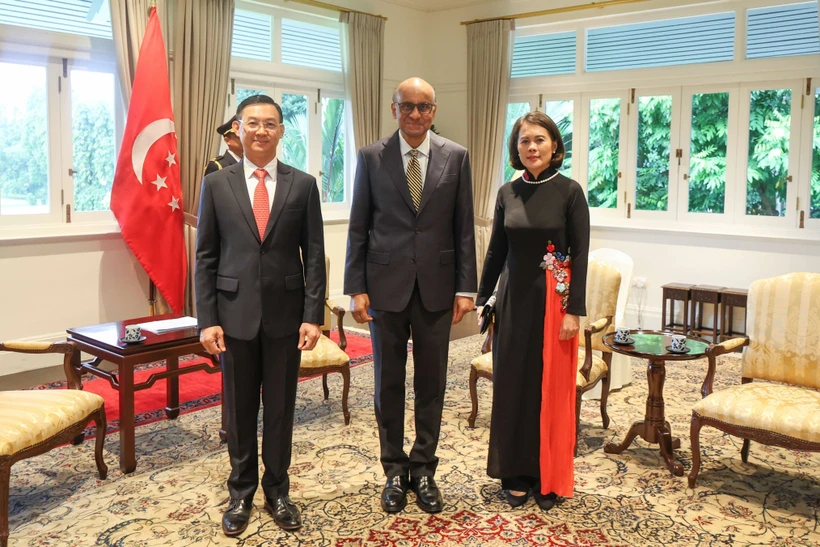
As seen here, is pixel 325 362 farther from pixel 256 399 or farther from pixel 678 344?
pixel 678 344

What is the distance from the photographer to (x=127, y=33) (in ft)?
18.8

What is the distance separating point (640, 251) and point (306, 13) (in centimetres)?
400

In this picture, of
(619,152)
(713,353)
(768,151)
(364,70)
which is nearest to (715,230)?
(768,151)

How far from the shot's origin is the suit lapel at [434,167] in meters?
2.96

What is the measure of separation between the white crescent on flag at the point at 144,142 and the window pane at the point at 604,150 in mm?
4132

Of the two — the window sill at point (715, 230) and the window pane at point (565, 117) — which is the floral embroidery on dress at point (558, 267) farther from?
the window pane at point (565, 117)

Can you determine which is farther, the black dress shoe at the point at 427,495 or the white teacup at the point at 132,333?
the white teacup at the point at 132,333

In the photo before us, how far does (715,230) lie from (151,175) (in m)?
4.83

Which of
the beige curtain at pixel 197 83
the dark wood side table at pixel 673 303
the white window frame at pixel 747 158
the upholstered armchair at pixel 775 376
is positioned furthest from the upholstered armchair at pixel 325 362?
the white window frame at pixel 747 158

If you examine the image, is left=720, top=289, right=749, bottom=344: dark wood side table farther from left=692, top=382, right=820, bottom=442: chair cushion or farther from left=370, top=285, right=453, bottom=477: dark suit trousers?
left=370, top=285, right=453, bottom=477: dark suit trousers

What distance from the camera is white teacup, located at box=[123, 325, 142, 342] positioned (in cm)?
367

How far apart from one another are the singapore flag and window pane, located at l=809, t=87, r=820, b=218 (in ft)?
17.1

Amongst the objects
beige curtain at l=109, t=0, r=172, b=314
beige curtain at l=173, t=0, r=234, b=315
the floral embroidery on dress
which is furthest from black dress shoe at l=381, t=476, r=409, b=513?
beige curtain at l=109, t=0, r=172, b=314

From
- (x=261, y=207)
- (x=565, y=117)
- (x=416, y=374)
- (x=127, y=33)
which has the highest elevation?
(x=127, y=33)
